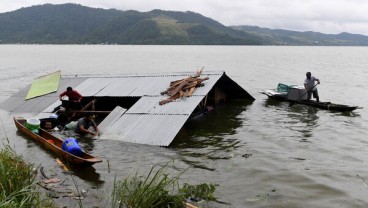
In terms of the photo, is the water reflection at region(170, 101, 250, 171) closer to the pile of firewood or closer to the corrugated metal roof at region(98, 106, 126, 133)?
the pile of firewood

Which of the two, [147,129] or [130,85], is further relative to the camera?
[130,85]

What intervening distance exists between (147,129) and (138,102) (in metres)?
3.27

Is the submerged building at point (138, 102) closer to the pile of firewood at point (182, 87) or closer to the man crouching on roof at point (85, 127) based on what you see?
the pile of firewood at point (182, 87)

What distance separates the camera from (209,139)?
51.6 ft

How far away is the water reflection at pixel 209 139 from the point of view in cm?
1330

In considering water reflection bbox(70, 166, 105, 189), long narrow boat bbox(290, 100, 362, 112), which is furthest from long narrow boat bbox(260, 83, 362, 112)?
water reflection bbox(70, 166, 105, 189)

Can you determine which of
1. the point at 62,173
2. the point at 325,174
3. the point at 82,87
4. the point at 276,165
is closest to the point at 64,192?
the point at 62,173

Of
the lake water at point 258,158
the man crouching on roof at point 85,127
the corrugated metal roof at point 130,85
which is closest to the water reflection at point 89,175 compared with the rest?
the lake water at point 258,158

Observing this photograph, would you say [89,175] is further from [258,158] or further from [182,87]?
[182,87]

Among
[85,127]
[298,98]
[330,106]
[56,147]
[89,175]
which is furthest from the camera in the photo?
[298,98]

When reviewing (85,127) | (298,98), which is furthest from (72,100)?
(298,98)

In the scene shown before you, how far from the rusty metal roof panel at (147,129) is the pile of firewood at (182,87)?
1674 millimetres

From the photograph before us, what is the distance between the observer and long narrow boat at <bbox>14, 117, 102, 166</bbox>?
37.4ft

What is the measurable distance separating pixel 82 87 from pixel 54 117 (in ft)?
14.7
